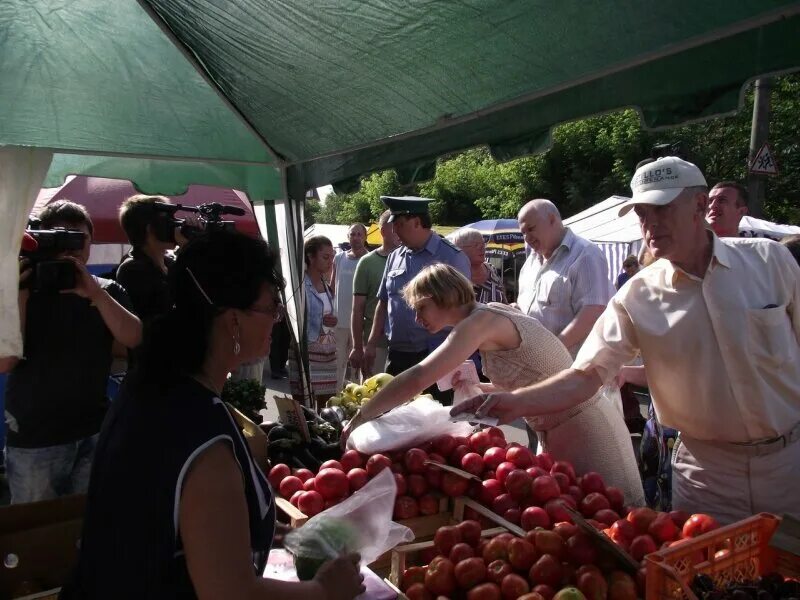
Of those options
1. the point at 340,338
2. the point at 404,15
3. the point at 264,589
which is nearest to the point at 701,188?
the point at 404,15

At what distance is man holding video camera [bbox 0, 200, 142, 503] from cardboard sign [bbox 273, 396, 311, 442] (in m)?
0.82

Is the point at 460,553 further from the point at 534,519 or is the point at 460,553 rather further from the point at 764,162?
the point at 764,162

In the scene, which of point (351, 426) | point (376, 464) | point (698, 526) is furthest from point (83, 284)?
point (698, 526)

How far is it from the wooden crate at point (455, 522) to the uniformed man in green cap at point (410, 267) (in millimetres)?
2312

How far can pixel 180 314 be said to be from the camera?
1441 millimetres

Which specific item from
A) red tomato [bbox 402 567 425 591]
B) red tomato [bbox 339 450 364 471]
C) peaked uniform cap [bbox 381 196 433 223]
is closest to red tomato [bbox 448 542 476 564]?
red tomato [bbox 402 567 425 591]

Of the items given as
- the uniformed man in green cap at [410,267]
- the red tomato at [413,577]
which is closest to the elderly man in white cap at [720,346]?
the red tomato at [413,577]

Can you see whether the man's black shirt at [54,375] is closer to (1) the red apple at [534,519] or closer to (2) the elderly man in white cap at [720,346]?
(2) the elderly man in white cap at [720,346]

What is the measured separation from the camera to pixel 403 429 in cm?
285

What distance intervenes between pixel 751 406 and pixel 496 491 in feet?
3.09

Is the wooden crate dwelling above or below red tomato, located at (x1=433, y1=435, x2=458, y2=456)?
below

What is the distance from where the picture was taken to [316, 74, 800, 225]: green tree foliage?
63.7ft

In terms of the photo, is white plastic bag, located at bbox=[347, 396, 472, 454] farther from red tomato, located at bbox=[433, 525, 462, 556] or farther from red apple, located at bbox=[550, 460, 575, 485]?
red tomato, located at bbox=[433, 525, 462, 556]

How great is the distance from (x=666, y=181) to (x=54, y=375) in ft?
8.64
